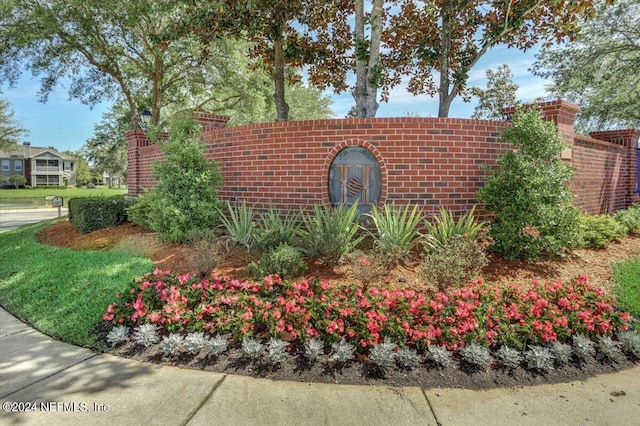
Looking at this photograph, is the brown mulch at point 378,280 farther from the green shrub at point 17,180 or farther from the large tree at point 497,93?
the green shrub at point 17,180

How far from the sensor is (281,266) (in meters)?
4.57

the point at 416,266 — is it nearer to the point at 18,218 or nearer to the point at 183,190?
the point at 183,190

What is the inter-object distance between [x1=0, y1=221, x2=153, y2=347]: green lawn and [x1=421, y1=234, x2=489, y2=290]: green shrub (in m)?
A: 3.51

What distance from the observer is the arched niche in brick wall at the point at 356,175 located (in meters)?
6.19

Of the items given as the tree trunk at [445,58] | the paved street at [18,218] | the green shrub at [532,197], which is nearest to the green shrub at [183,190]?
the green shrub at [532,197]

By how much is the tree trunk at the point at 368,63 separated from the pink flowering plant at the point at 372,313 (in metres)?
4.91

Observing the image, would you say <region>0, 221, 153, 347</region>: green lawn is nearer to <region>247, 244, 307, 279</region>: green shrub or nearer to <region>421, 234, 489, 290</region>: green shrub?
<region>247, 244, 307, 279</region>: green shrub

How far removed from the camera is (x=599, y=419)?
8.59ft

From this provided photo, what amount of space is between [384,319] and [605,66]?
19673 mm

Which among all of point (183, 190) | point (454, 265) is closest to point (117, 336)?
point (183, 190)

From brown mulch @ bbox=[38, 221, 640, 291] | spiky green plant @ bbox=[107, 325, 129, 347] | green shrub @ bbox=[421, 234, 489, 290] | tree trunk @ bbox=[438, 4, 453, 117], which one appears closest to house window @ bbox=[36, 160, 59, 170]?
brown mulch @ bbox=[38, 221, 640, 291]

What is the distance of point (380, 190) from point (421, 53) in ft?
19.0

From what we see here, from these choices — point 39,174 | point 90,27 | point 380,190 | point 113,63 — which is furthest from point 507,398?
point 39,174

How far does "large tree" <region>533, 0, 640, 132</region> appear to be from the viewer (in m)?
16.0
